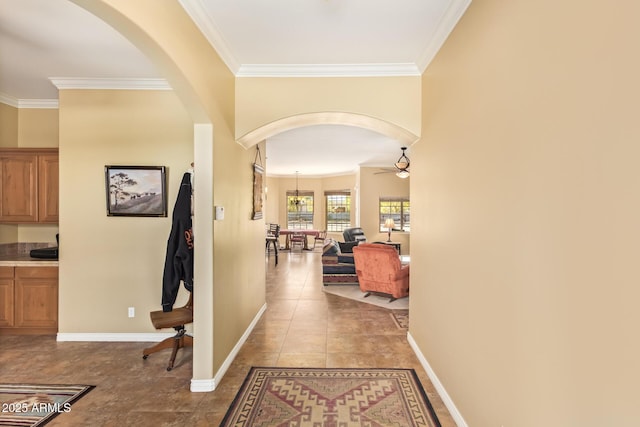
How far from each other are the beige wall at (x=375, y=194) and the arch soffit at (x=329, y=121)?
6.02 m

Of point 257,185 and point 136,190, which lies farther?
point 257,185

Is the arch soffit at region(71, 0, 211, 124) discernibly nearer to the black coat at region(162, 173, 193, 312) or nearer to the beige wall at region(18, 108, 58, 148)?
the black coat at region(162, 173, 193, 312)

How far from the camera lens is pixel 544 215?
1.25 meters

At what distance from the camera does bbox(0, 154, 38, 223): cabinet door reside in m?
3.60

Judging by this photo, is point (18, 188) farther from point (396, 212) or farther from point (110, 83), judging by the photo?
point (396, 212)

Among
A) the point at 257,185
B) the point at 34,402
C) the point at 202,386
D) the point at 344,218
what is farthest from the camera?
the point at 344,218

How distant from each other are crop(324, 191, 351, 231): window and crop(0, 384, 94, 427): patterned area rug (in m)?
9.44

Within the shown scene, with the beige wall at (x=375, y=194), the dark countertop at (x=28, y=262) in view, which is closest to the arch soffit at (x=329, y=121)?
the dark countertop at (x=28, y=262)

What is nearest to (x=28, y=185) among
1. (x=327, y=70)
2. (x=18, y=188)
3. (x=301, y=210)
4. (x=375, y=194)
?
(x=18, y=188)

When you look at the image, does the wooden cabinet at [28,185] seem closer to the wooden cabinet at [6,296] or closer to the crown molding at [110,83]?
the wooden cabinet at [6,296]

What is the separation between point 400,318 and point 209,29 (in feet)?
13.1

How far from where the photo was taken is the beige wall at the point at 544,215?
92cm

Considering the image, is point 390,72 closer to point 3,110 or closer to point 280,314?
point 280,314

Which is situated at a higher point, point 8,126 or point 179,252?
point 8,126
